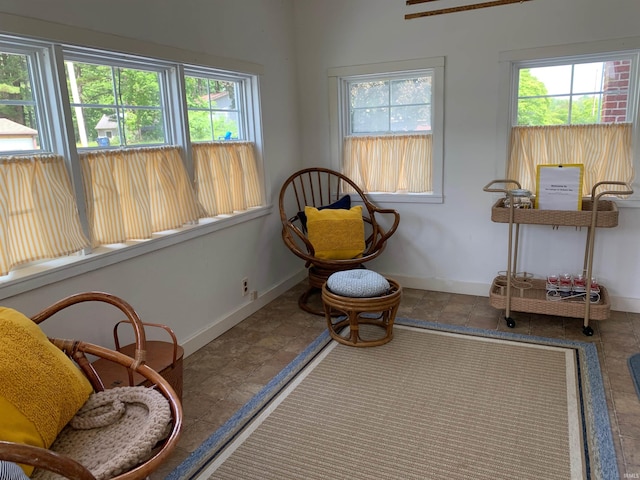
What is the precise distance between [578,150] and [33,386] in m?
3.62

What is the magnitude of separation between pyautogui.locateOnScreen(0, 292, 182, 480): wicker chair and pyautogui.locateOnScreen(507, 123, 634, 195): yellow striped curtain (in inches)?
121

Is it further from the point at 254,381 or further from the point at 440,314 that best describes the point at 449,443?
the point at 440,314

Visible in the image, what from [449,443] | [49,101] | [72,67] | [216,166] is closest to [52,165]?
[49,101]

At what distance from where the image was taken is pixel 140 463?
4.48 feet

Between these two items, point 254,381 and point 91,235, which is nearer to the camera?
point 91,235

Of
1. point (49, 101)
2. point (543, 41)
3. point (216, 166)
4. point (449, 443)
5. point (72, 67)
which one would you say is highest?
point (543, 41)

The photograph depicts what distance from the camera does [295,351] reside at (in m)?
3.12

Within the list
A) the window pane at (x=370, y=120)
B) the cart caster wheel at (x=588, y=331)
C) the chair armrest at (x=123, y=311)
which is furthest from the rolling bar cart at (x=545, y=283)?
the chair armrest at (x=123, y=311)

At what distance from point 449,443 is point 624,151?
8.26ft

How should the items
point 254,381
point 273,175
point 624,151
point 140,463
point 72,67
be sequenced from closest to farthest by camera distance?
point 140,463
point 72,67
point 254,381
point 624,151
point 273,175

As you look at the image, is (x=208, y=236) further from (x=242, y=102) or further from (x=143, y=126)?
A: (x=242, y=102)

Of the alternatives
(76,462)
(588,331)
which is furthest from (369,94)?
(76,462)

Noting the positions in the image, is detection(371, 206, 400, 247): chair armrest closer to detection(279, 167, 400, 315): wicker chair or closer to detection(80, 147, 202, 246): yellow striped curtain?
detection(279, 167, 400, 315): wicker chair

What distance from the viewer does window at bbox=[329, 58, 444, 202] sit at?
3891 mm
